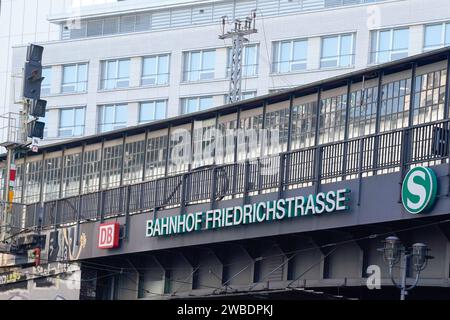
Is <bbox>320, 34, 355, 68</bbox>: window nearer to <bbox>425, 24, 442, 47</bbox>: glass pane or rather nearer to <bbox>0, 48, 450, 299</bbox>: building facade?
<bbox>425, 24, 442, 47</bbox>: glass pane

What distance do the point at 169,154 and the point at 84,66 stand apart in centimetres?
5113

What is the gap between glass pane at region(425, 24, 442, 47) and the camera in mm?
83188

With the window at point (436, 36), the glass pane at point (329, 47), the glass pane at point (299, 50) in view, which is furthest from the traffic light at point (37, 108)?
the glass pane at point (299, 50)

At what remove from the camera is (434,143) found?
35219 millimetres

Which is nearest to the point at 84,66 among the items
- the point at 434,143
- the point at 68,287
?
the point at 68,287

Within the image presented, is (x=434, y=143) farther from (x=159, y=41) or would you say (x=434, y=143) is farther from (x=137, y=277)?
(x=159, y=41)

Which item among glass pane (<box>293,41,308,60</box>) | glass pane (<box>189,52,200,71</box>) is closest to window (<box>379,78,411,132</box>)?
glass pane (<box>293,41,308,60</box>)

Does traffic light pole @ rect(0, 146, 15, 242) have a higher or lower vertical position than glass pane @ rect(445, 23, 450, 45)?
lower

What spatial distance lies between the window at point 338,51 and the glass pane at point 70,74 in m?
23.4

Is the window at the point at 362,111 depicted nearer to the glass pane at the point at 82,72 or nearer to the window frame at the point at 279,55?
the window frame at the point at 279,55

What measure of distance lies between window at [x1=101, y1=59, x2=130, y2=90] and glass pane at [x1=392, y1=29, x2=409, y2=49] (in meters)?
23.7

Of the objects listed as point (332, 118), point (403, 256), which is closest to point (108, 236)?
point (332, 118)

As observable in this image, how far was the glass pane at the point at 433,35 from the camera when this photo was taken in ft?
273

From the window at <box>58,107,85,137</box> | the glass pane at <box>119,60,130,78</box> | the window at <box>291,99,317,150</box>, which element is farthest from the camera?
the window at <box>58,107,85,137</box>
